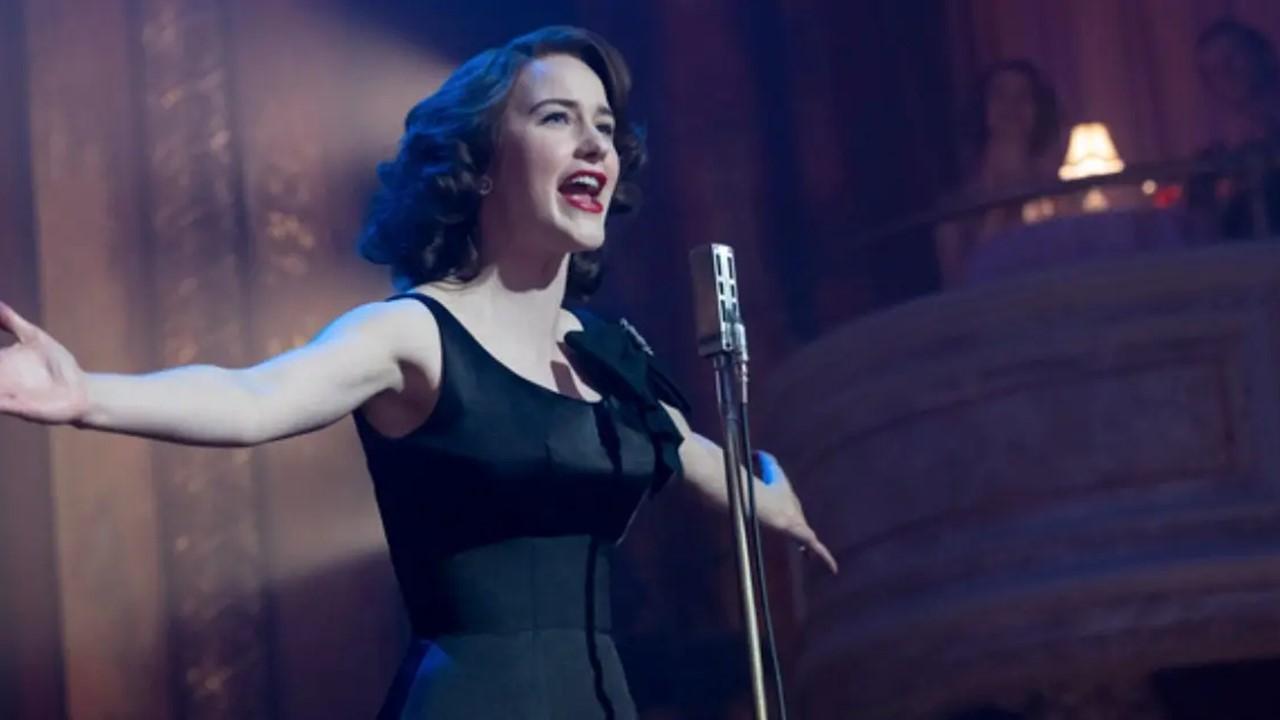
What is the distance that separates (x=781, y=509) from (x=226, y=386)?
1.02m

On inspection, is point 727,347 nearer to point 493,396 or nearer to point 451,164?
point 493,396

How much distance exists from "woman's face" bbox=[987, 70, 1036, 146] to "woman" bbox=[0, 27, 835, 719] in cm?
331

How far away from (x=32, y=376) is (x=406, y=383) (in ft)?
1.74

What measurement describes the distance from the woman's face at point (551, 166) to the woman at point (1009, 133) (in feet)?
→ 10.3

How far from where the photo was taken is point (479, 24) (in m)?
4.89

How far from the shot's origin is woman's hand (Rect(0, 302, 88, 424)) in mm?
1676

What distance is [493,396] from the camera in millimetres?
2170

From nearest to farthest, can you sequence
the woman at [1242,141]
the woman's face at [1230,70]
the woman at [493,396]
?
the woman at [493,396]
the woman at [1242,141]
the woman's face at [1230,70]

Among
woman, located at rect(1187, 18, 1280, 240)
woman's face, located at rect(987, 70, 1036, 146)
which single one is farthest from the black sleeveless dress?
woman's face, located at rect(987, 70, 1036, 146)

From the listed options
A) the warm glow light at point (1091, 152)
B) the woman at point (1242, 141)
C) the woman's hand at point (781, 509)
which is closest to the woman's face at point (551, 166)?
the woman's hand at point (781, 509)

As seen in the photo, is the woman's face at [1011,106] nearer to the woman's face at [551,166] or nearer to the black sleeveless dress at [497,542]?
the woman's face at [551,166]

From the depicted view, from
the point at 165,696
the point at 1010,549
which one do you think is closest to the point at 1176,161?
the point at 1010,549

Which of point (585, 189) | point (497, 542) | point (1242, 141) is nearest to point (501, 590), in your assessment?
point (497, 542)

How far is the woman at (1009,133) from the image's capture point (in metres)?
5.52
